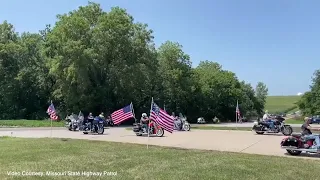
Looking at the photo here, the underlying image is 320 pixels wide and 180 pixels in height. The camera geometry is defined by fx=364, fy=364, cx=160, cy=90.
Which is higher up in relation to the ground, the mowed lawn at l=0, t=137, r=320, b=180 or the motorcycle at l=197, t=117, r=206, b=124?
the motorcycle at l=197, t=117, r=206, b=124

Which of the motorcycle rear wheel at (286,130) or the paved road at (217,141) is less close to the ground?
the motorcycle rear wheel at (286,130)

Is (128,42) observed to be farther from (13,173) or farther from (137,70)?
(13,173)

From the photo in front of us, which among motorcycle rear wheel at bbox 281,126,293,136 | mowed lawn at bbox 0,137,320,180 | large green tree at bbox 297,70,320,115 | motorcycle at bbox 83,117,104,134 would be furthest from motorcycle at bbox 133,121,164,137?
large green tree at bbox 297,70,320,115

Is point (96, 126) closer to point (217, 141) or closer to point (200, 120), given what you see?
point (217, 141)

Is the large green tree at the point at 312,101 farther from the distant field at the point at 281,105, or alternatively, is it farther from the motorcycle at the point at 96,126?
the motorcycle at the point at 96,126

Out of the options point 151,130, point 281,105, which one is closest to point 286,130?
point 151,130

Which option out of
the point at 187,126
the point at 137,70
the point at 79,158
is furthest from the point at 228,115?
the point at 79,158

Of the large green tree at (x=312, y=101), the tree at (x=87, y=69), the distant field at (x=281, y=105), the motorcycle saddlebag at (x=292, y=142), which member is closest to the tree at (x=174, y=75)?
the tree at (x=87, y=69)

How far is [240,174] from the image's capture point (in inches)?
339

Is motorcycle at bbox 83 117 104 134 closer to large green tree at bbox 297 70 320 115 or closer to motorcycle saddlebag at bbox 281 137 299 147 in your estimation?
motorcycle saddlebag at bbox 281 137 299 147

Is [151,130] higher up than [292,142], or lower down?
higher up

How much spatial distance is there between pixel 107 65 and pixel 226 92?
112 feet

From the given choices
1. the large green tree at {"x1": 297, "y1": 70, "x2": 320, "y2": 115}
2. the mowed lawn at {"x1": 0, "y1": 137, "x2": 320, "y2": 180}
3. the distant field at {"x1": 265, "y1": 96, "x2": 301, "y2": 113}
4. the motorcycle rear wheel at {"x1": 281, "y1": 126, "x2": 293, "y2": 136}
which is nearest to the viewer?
the mowed lawn at {"x1": 0, "y1": 137, "x2": 320, "y2": 180}

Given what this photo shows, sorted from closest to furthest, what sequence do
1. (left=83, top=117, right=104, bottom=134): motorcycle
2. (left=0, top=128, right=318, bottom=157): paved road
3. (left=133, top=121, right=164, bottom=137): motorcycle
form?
(left=0, top=128, right=318, bottom=157): paved road → (left=133, top=121, right=164, bottom=137): motorcycle → (left=83, top=117, right=104, bottom=134): motorcycle
